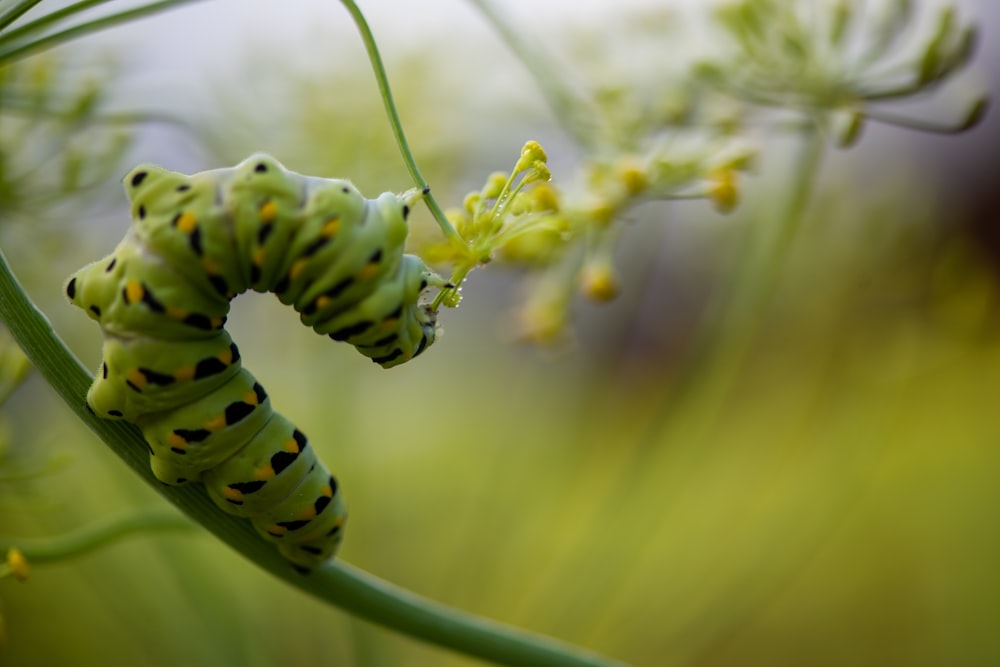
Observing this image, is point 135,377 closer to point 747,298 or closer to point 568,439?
point 747,298

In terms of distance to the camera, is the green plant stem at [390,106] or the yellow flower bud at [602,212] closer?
the green plant stem at [390,106]

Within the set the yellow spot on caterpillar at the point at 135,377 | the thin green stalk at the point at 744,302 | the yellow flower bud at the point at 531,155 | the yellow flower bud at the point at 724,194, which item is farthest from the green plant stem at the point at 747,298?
the yellow spot on caterpillar at the point at 135,377

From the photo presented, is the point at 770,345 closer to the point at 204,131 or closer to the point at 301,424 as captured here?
the point at 301,424

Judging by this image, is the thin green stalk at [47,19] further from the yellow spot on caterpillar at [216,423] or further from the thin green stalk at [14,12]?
the yellow spot on caterpillar at [216,423]

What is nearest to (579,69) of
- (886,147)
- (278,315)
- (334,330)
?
(278,315)

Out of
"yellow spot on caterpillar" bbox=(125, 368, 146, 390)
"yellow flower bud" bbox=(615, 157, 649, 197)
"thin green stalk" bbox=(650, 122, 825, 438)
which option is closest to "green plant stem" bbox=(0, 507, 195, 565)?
"yellow spot on caterpillar" bbox=(125, 368, 146, 390)

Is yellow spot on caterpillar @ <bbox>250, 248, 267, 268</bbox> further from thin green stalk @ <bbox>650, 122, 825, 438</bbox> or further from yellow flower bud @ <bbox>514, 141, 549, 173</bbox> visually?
thin green stalk @ <bbox>650, 122, 825, 438</bbox>
